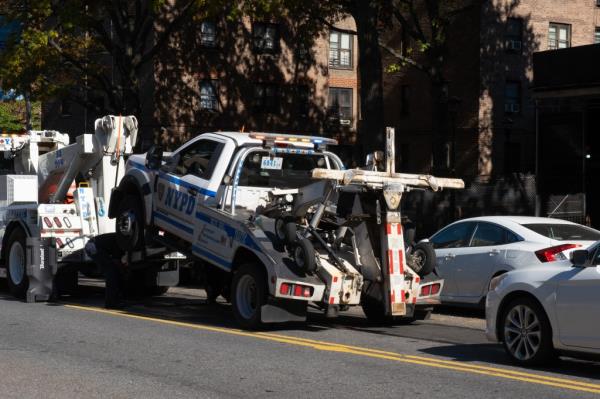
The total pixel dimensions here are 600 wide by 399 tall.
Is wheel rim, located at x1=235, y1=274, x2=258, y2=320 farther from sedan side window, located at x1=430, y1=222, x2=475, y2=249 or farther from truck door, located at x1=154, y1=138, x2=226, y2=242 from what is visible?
sedan side window, located at x1=430, y1=222, x2=475, y2=249

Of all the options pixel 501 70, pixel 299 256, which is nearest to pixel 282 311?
pixel 299 256

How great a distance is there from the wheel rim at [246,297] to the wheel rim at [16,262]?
5825 mm

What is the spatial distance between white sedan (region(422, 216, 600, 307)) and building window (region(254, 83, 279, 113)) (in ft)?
101

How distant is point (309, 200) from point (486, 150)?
1256 inches

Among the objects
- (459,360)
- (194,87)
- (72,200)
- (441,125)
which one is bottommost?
(459,360)

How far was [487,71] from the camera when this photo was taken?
141 feet

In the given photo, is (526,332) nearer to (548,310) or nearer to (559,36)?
(548,310)

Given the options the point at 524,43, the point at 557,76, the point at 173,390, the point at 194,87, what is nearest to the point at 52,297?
the point at 173,390

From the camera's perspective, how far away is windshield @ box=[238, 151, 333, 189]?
14109 mm

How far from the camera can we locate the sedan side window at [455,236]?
15305 mm

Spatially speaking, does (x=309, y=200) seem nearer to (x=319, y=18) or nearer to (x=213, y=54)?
(x=319, y=18)

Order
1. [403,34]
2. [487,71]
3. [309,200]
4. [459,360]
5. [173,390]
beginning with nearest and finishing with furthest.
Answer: [173,390], [459,360], [309,200], [487,71], [403,34]

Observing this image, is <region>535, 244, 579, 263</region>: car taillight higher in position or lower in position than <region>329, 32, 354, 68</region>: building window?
lower

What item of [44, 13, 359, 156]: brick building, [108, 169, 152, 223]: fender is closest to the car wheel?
[108, 169, 152, 223]: fender
